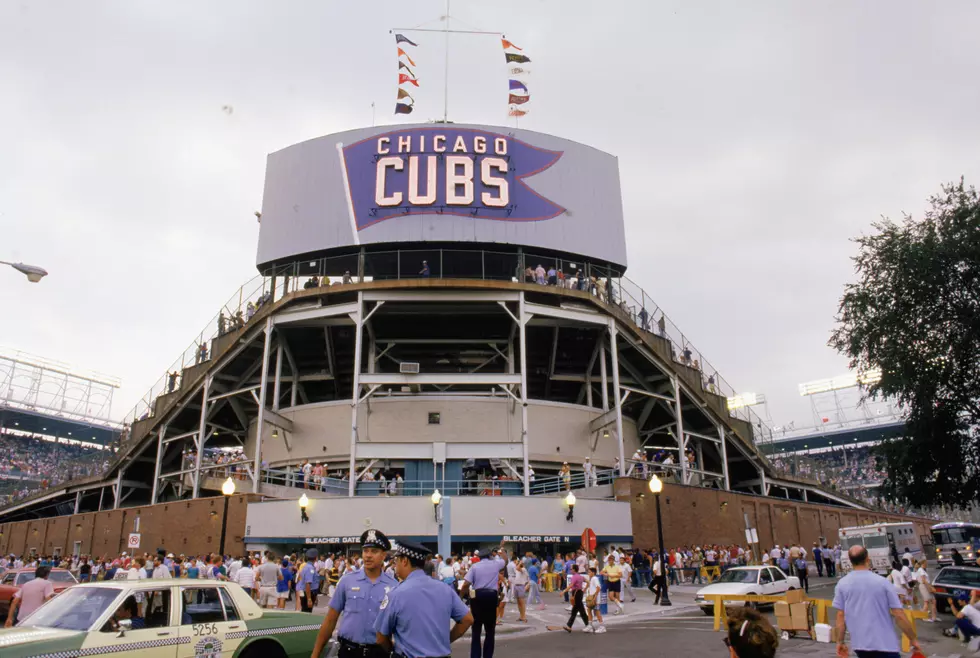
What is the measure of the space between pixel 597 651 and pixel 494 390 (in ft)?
69.4

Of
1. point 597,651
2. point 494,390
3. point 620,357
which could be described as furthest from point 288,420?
point 597,651

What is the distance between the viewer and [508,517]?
27.8 metres

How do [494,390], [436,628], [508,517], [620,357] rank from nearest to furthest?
1. [436,628]
2. [508,517]
3. [494,390]
4. [620,357]

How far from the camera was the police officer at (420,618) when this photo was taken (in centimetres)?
566

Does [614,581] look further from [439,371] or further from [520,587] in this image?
[439,371]

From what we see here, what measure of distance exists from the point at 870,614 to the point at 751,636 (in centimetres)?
318

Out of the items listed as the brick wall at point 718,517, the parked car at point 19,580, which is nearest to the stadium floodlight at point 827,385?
the brick wall at point 718,517

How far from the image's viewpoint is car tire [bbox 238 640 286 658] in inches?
359

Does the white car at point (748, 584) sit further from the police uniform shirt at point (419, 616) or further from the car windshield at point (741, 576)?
the police uniform shirt at point (419, 616)

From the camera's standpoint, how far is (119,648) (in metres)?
7.83

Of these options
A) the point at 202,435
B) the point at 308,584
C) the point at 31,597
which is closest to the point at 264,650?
the point at 31,597

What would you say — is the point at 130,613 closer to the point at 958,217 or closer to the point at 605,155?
the point at 958,217

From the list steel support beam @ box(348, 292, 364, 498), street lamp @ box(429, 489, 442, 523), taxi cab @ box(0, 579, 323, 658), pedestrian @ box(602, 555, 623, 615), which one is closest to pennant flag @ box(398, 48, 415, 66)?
steel support beam @ box(348, 292, 364, 498)

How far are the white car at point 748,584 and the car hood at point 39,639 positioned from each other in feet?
50.7
